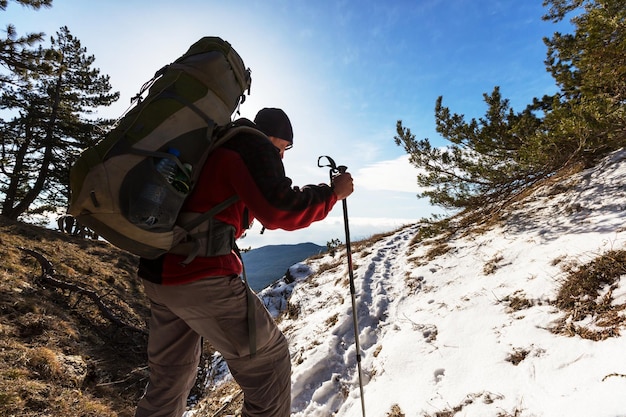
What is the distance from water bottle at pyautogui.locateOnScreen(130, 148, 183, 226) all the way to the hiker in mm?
198

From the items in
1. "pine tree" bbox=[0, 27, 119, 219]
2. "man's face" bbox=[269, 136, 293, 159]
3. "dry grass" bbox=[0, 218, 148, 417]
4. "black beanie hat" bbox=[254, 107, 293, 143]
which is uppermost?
"pine tree" bbox=[0, 27, 119, 219]

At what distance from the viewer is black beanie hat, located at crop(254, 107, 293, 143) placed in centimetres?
251

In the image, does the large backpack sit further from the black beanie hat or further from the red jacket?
the black beanie hat

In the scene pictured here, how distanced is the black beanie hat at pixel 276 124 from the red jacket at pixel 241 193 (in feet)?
2.18

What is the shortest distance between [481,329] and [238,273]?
3.07 metres

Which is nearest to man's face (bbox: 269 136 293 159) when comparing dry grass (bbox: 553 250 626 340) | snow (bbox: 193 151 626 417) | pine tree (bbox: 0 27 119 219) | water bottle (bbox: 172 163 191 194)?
water bottle (bbox: 172 163 191 194)

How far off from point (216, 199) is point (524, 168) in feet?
22.5

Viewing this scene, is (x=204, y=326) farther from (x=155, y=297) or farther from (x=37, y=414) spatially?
(x=37, y=414)

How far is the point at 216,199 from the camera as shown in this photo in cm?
187

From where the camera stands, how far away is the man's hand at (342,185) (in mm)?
2209

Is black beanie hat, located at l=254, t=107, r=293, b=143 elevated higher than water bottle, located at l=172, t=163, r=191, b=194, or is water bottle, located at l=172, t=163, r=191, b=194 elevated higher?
black beanie hat, located at l=254, t=107, r=293, b=143

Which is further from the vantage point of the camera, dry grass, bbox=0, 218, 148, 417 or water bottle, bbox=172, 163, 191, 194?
dry grass, bbox=0, 218, 148, 417

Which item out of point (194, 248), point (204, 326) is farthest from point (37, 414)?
point (194, 248)

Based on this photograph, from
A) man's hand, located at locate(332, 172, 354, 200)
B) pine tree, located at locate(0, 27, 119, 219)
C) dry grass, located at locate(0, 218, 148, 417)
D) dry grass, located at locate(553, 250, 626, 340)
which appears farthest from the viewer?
pine tree, located at locate(0, 27, 119, 219)
